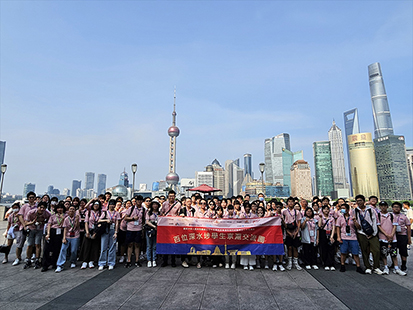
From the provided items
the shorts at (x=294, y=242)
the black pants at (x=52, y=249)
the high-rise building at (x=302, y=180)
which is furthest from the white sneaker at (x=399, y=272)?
the high-rise building at (x=302, y=180)

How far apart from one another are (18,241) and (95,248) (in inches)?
98.5

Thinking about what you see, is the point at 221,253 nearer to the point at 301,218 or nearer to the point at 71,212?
the point at 301,218

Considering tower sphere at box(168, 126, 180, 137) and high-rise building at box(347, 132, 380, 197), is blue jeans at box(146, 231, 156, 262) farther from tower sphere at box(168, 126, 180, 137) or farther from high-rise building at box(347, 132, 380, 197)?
high-rise building at box(347, 132, 380, 197)

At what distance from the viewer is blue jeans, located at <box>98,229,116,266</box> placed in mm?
7309

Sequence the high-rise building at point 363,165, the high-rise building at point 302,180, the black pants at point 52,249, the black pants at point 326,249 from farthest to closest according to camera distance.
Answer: the high-rise building at point 302,180, the high-rise building at point 363,165, the black pants at point 326,249, the black pants at point 52,249

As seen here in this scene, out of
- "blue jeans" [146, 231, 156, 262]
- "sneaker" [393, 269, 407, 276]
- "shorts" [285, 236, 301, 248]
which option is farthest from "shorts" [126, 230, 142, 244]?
"sneaker" [393, 269, 407, 276]

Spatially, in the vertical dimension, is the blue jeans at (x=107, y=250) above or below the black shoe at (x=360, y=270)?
above

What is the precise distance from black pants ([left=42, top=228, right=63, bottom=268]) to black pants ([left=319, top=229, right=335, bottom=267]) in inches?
312

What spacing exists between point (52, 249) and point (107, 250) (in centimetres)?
154

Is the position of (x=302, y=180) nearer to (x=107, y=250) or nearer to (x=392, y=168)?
(x=392, y=168)

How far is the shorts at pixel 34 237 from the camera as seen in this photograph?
7645 millimetres

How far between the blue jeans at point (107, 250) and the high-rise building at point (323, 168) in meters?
Answer: 186

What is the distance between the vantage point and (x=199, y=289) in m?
5.54

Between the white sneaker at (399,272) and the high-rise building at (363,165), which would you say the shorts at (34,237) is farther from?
the high-rise building at (363,165)
